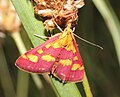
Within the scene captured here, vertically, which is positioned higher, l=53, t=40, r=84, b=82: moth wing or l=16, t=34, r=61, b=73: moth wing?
l=16, t=34, r=61, b=73: moth wing

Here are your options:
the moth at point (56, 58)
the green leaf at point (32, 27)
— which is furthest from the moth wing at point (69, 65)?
the green leaf at point (32, 27)

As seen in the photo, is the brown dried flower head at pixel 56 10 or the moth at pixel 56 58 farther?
the moth at pixel 56 58

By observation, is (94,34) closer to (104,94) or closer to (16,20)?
(104,94)

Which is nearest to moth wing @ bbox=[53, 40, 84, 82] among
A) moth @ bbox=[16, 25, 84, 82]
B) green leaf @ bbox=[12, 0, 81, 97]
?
moth @ bbox=[16, 25, 84, 82]

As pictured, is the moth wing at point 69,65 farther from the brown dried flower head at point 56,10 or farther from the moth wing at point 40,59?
the brown dried flower head at point 56,10

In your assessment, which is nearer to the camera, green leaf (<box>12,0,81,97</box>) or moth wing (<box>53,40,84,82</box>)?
green leaf (<box>12,0,81,97</box>)

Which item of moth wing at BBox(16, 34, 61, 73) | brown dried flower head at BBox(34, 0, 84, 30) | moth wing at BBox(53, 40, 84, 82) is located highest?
brown dried flower head at BBox(34, 0, 84, 30)

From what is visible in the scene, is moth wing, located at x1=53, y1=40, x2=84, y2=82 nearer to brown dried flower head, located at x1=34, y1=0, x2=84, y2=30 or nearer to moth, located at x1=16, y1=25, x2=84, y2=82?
moth, located at x1=16, y1=25, x2=84, y2=82

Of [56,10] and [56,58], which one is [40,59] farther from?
[56,10]
